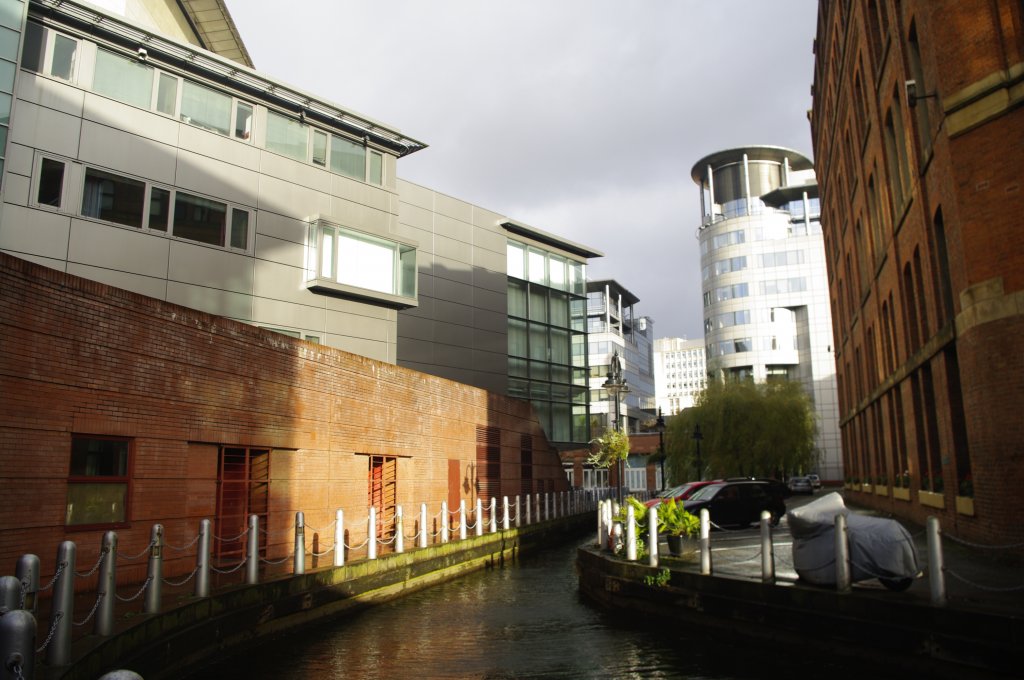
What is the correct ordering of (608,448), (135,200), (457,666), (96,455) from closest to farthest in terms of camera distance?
(457,666) → (96,455) → (135,200) → (608,448)

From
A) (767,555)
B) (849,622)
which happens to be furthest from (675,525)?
(849,622)

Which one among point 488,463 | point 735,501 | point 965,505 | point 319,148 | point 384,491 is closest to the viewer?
point 965,505

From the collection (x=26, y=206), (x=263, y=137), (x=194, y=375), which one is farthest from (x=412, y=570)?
(x=263, y=137)

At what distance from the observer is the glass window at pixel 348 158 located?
90.9ft

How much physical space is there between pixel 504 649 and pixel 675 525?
5.19 m

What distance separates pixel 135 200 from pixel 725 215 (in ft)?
261

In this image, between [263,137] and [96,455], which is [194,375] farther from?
[263,137]

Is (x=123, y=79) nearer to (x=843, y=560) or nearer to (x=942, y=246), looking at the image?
(x=942, y=246)

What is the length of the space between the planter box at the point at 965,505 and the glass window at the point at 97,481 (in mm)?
13765

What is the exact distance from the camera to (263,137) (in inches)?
1008

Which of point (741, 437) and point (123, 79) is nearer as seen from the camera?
point (123, 79)

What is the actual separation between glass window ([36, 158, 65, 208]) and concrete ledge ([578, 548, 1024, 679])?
16678 millimetres

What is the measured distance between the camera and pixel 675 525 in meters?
15.3

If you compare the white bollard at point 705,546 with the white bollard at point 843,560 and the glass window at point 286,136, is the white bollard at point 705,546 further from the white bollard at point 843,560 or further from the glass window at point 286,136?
the glass window at point 286,136
